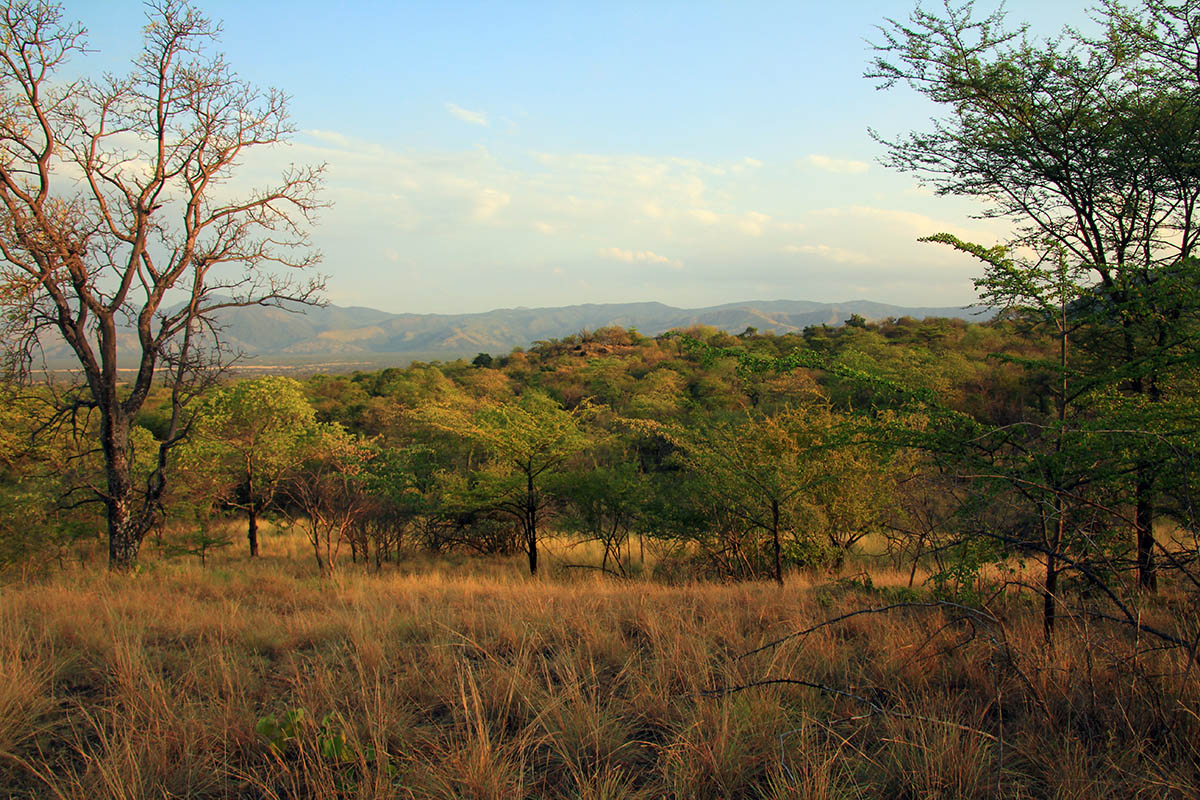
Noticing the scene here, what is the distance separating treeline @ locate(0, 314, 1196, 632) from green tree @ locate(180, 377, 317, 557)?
7 cm

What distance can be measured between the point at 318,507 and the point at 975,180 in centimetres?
1719

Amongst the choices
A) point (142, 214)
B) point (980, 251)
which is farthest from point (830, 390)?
point (142, 214)

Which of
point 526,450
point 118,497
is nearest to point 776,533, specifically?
point 526,450

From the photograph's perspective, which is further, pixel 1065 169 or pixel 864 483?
pixel 864 483

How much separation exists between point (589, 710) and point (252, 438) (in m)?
21.3

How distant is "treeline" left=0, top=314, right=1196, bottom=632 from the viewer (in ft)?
16.2

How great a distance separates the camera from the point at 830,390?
26.9 m

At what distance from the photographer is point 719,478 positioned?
12211 millimetres

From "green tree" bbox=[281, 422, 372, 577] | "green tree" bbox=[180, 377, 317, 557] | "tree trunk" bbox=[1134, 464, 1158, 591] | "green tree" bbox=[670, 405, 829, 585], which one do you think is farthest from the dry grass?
"green tree" bbox=[180, 377, 317, 557]

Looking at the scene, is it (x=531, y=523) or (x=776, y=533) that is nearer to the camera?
(x=776, y=533)

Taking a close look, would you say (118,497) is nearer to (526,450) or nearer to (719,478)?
(526,450)

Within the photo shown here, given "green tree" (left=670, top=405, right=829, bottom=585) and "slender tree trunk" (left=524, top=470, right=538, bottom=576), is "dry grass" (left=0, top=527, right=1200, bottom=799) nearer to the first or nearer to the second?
"green tree" (left=670, top=405, right=829, bottom=585)

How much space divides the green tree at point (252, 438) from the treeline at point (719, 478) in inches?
2.7

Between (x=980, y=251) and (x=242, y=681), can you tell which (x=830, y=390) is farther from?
(x=242, y=681)
